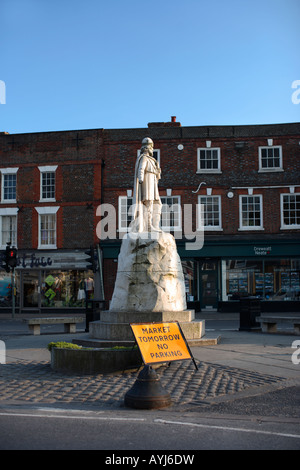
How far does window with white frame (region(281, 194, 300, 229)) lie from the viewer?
27.2m

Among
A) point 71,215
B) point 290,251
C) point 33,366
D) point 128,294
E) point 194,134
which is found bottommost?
point 33,366

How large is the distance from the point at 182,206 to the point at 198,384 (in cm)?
2054

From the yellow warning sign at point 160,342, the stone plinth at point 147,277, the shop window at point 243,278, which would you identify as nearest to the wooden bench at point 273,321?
the stone plinth at point 147,277

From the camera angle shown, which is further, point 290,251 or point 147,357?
point 290,251

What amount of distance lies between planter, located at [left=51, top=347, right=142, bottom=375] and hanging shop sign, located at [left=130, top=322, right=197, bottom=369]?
670mm

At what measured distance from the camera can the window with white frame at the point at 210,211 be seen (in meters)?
27.7

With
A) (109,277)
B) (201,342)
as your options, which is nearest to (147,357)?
(201,342)

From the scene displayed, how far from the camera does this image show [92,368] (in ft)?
28.8

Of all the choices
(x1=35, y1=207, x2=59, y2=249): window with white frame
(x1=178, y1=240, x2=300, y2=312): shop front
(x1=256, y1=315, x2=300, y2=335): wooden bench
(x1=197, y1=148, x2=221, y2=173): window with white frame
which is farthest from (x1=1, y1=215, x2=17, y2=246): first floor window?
(x1=256, y1=315, x2=300, y2=335): wooden bench

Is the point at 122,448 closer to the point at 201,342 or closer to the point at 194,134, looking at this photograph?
the point at 201,342

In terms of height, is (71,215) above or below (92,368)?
above

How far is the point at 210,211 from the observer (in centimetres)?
2781

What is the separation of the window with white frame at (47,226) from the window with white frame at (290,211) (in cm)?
1266

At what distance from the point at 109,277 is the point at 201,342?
16397 millimetres
